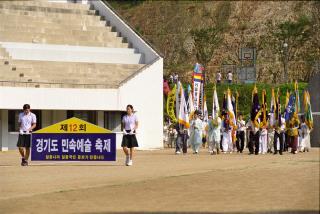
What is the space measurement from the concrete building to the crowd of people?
10525mm

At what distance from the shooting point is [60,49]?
178ft

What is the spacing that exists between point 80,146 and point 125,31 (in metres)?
32.5

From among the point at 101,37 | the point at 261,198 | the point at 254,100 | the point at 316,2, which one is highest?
the point at 316,2

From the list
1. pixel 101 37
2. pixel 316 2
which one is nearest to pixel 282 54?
pixel 316 2

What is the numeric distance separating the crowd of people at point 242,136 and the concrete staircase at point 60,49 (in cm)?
1231

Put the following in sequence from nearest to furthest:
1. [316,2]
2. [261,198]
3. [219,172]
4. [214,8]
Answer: [261,198], [219,172], [316,2], [214,8]

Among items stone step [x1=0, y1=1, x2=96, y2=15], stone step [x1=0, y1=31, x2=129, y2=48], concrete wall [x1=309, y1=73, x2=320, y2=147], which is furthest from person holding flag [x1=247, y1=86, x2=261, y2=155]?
stone step [x1=0, y1=1, x2=96, y2=15]

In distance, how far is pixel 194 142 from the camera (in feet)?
123

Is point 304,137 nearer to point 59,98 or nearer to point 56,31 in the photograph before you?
point 59,98

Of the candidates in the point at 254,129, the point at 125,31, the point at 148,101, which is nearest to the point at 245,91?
the point at 125,31

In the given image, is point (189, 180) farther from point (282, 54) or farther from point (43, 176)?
point (282, 54)

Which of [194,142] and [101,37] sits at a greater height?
[101,37]

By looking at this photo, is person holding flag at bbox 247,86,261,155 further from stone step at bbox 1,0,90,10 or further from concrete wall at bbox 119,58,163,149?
stone step at bbox 1,0,90,10

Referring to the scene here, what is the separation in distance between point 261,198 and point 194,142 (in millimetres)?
23134
